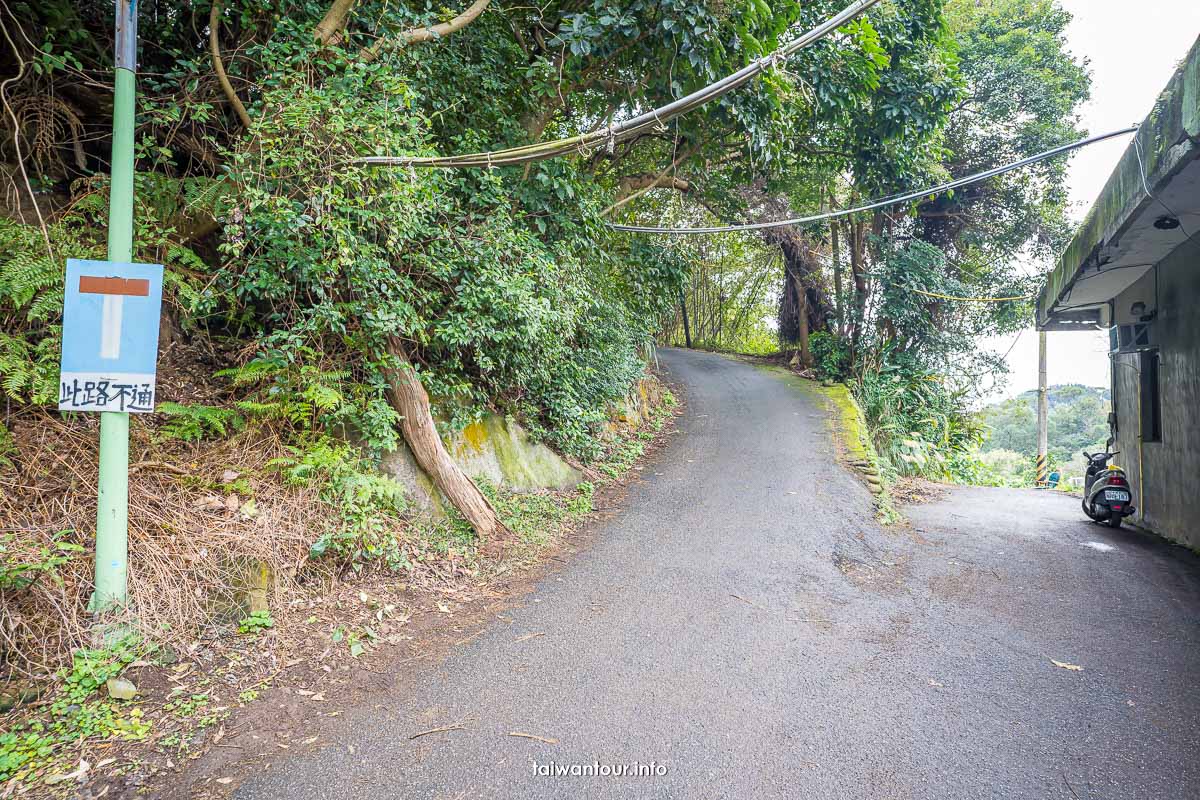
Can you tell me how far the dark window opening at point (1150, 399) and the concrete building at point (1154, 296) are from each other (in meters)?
0.01

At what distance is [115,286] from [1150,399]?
36.6 feet

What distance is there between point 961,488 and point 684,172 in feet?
25.3

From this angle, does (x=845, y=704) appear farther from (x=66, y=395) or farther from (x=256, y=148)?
(x=256, y=148)

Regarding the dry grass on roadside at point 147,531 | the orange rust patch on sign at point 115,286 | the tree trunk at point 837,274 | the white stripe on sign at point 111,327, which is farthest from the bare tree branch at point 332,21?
the tree trunk at point 837,274

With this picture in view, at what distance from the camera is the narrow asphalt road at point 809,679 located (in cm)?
265

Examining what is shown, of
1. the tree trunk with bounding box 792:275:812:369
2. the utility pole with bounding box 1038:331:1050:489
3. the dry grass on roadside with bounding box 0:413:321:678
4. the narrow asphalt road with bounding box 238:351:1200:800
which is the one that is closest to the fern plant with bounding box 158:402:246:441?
the dry grass on roadside with bounding box 0:413:321:678

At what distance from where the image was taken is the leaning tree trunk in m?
5.34

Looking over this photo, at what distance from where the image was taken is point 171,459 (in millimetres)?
4133

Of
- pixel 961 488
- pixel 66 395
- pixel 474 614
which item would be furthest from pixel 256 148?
pixel 961 488

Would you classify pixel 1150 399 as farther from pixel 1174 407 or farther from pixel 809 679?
pixel 809 679

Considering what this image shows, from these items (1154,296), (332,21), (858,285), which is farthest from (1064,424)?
(332,21)

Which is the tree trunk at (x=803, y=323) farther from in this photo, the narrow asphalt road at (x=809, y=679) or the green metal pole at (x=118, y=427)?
the green metal pole at (x=118, y=427)

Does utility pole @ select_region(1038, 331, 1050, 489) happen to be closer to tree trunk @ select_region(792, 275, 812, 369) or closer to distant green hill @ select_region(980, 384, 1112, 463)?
tree trunk @ select_region(792, 275, 812, 369)

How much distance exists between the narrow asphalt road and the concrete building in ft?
4.78
